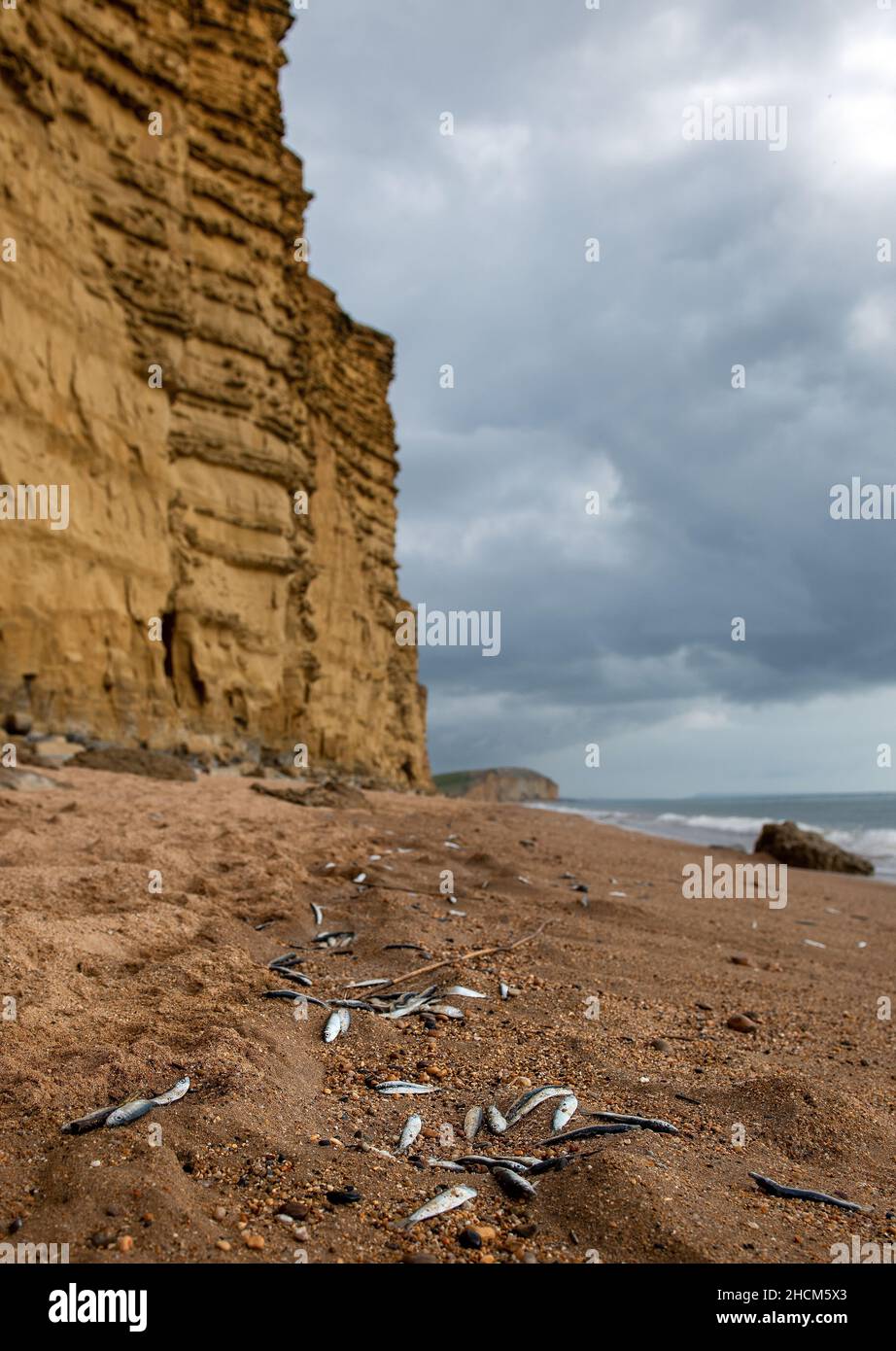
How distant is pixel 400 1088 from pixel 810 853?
11521mm

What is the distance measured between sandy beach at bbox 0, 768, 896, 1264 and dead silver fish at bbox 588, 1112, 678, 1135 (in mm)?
26

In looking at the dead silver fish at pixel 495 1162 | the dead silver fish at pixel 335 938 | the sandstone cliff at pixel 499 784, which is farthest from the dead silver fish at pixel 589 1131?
the sandstone cliff at pixel 499 784

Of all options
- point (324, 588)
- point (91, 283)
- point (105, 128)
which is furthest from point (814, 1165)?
point (324, 588)

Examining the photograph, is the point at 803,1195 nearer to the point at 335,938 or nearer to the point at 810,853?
the point at 335,938

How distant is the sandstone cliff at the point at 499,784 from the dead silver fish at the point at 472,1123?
242 ft

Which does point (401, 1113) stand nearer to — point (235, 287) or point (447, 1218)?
point (447, 1218)

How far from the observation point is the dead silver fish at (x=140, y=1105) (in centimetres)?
178

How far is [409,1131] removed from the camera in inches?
77.1

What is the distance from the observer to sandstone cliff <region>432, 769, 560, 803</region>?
8031 cm

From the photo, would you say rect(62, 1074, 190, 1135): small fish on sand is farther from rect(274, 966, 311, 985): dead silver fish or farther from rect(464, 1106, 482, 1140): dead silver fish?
rect(274, 966, 311, 985): dead silver fish

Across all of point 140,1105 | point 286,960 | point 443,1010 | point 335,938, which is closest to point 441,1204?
point 140,1105

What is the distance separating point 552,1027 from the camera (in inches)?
107

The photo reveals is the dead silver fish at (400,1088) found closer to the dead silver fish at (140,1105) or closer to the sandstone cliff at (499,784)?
the dead silver fish at (140,1105)
